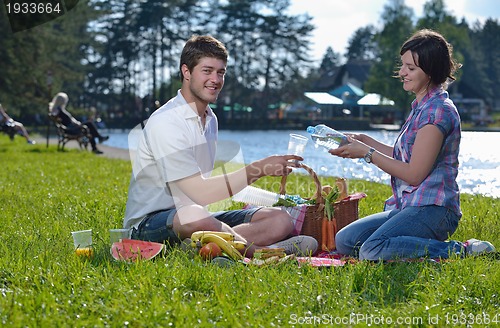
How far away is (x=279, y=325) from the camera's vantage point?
10.9 ft

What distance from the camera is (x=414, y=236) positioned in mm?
4828

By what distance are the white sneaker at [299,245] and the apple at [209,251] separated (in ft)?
2.31

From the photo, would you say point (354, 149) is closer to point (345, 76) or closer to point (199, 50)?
point (199, 50)

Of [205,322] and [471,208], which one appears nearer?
[205,322]

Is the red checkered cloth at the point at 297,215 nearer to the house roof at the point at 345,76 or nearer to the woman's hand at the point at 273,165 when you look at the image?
the woman's hand at the point at 273,165

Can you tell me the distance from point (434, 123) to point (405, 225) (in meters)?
0.69

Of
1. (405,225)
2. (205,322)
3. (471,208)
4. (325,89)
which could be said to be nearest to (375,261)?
(405,225)

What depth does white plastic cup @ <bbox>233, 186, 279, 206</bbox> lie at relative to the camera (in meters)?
5.95

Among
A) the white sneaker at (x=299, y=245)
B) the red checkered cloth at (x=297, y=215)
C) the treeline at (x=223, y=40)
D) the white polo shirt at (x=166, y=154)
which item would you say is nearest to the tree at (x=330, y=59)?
the treeline at (x=223, y=40)

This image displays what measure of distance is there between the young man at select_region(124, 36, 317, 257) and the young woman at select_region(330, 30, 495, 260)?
53cm

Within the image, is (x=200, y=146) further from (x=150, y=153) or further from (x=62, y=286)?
(x=62, y=286)

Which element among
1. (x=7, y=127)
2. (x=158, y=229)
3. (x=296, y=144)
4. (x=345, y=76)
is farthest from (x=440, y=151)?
(x=345, y=76)

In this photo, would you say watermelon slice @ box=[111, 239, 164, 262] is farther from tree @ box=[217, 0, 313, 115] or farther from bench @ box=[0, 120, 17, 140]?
tree @ box=[217, 0, 313, 115]

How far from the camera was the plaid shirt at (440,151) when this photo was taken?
4.82 metres
